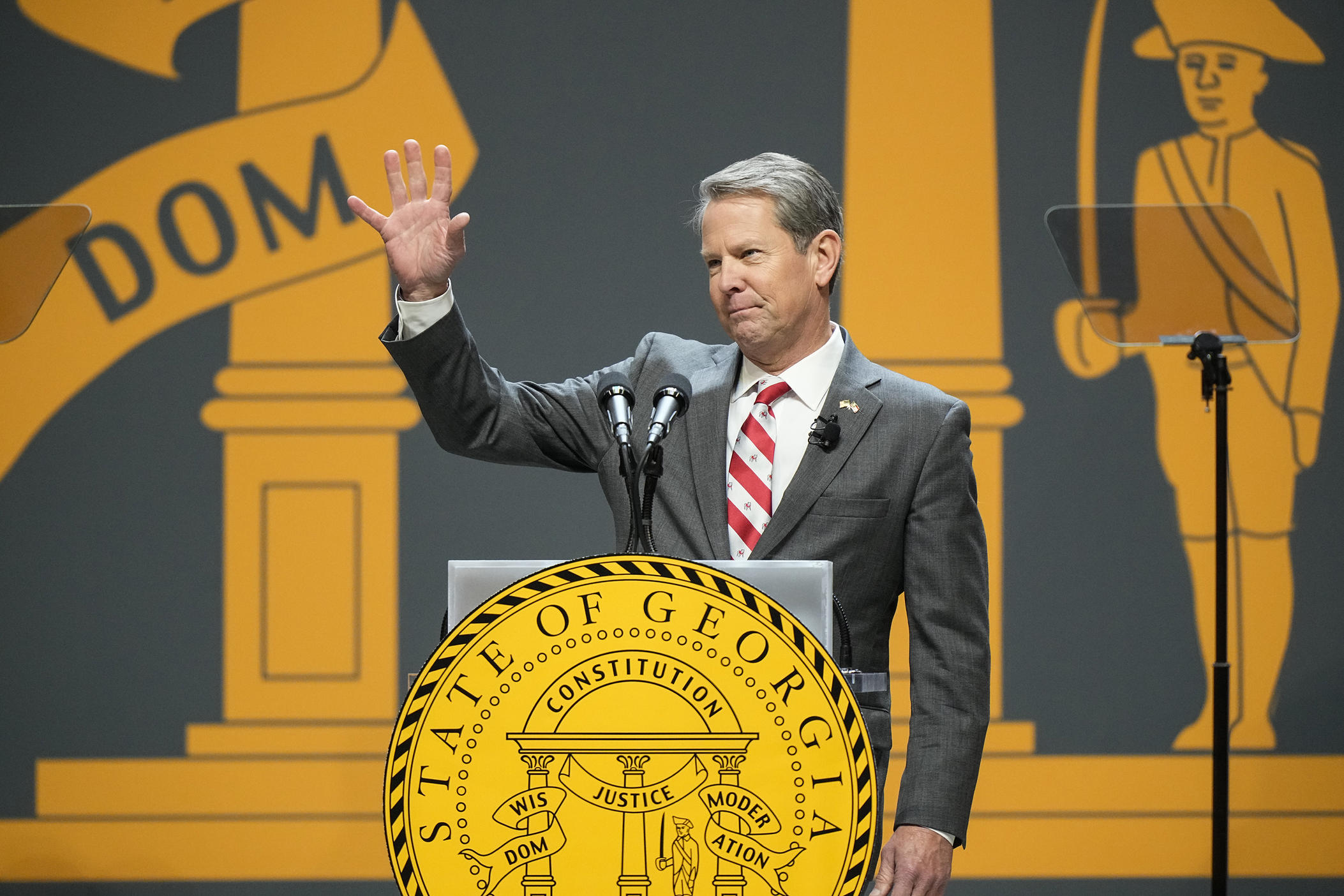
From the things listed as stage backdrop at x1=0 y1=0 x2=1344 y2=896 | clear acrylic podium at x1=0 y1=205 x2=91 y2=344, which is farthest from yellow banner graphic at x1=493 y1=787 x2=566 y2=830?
stage backdrop at x1=0 y1=0 x2=1344 y2=896

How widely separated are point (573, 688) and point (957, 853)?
2.51 m

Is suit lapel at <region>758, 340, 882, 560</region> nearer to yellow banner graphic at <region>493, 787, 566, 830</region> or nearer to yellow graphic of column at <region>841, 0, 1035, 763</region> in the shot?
yellow banner graphic at <region>493, 787, 566, 830</region>

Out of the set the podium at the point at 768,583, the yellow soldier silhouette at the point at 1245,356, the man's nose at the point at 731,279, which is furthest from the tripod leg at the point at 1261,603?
the podium at the point at 768,583

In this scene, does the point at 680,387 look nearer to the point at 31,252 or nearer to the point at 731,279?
the point at 731,279

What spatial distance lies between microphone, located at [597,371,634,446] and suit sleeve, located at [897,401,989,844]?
0.42 metres

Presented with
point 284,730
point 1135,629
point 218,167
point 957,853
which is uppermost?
point 218,167

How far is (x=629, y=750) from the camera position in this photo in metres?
1.03

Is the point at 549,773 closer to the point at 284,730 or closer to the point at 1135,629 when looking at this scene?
the point at 284,730

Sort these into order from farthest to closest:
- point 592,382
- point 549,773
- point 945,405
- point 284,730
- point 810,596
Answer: point 284,730 < point 592,382 < point 945,405 < point 810,596 < point 549,773

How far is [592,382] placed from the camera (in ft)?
5.95

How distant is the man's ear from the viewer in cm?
170

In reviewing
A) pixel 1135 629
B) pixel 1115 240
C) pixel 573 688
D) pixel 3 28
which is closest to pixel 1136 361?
pixel 1115 240

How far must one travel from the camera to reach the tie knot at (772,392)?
1.67m

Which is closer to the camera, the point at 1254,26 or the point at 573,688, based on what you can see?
the point at 573,688
